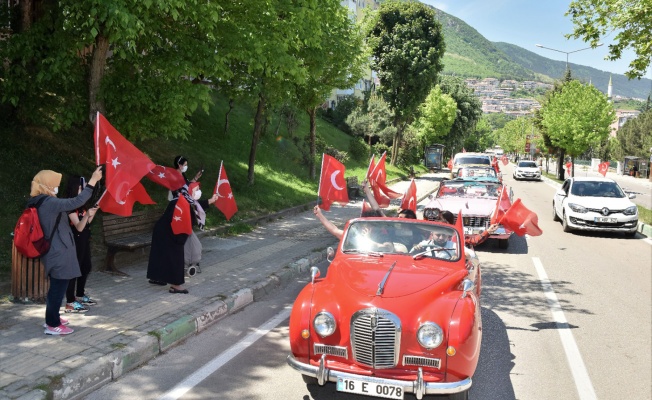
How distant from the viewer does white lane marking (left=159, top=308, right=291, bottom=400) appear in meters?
4.99

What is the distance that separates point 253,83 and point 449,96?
50365mm

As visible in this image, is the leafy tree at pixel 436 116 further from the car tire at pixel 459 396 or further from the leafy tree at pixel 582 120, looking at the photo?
the car tire at pixel 459 396

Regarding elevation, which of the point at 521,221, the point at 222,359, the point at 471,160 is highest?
the point at 471,160

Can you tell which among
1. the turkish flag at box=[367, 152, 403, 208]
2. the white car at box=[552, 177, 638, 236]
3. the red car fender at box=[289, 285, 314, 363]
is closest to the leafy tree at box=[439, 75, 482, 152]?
the white car at box=[552, 177, 638, 236]

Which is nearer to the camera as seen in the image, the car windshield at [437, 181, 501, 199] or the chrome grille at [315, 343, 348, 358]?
the chrome grille at [315, 343, 348, 358]

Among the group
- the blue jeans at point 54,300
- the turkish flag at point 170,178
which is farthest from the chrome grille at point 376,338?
the turkish flag at point 170,178

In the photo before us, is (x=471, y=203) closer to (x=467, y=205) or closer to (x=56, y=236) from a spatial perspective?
(x=467, y=205)

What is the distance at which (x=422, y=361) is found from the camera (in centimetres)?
450

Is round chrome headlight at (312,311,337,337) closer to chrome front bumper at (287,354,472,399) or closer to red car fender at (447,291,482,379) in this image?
chrome front bumper at (287,354,472,399)

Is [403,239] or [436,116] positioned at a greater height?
[436,116]

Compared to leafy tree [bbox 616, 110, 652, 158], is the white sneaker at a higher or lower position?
lower

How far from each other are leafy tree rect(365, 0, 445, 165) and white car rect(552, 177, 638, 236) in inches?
886

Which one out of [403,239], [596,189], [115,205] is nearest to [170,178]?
[115,205]

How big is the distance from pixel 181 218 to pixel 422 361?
179 inches
